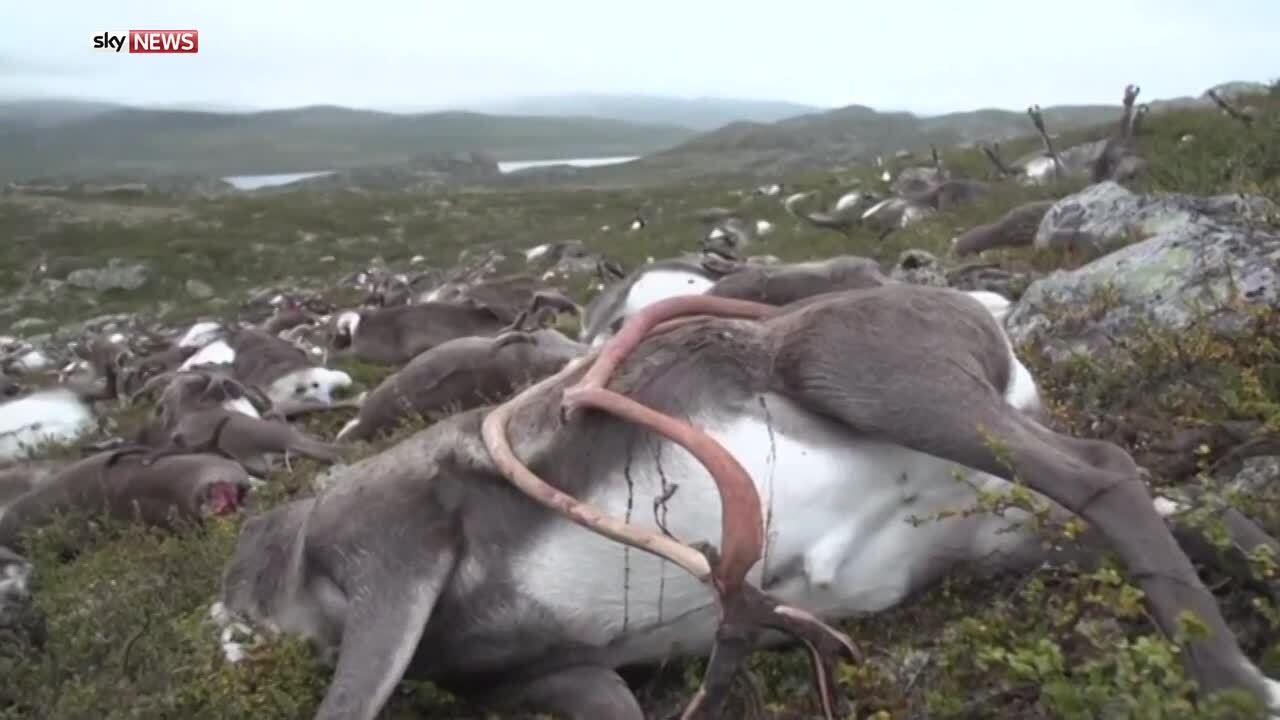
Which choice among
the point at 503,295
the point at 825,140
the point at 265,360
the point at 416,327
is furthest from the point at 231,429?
the point at 825,140

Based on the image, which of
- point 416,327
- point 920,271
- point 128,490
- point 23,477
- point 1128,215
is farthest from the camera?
point 416,327

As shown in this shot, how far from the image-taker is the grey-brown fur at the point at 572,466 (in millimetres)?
3844

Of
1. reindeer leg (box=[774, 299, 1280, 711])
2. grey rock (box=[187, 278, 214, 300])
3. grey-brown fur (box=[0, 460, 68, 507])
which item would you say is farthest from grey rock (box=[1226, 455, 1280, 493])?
grey rock (box=[187, 278, 214, 300])

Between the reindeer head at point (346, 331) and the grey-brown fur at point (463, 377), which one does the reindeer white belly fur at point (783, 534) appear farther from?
the reindeer head at point (346, 331)

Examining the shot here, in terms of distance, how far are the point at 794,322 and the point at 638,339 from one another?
1.59 feet

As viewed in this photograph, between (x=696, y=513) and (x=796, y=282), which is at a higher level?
(x=796, y=282)

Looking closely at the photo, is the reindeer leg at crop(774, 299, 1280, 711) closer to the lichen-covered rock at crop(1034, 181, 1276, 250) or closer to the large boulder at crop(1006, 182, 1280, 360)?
the large boulder at crop(1006, 182, 1280, 360)

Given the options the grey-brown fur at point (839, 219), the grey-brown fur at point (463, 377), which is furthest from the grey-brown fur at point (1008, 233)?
the grey-brown fur at point (839, 219)

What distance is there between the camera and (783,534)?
3912 millimetres

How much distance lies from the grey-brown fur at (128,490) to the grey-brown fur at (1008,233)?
7086 millimetres

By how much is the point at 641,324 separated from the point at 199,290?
113ft

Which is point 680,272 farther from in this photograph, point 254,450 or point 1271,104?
point 1271,104

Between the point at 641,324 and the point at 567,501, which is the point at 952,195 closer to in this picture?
the point at 641,324

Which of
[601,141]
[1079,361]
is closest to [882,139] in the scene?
[601,141]
